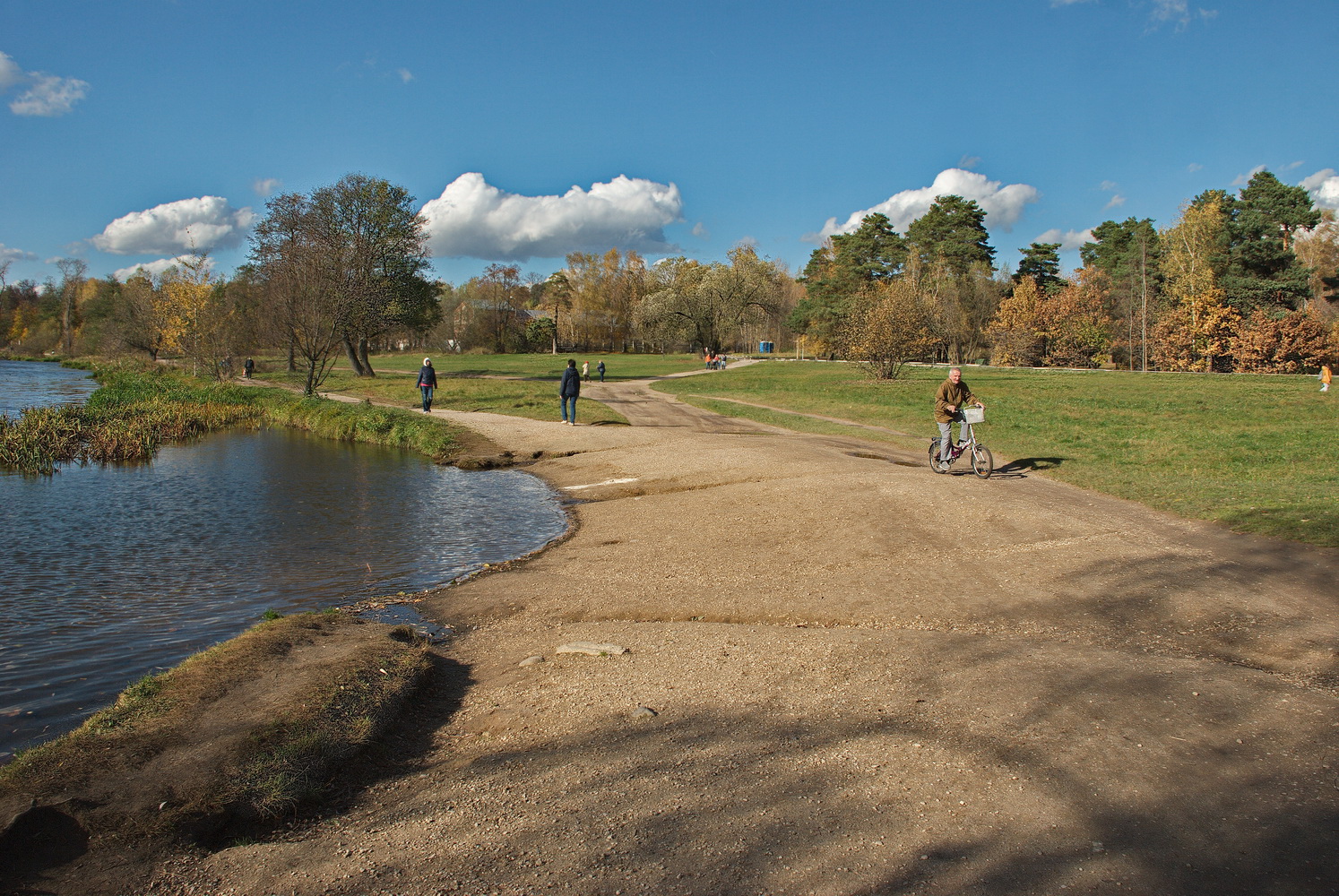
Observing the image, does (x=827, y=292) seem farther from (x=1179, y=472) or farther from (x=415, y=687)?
(x=415, y=687)

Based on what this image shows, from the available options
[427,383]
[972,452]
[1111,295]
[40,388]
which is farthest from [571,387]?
[1111,295]

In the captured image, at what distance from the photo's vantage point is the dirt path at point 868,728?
3.87 meters

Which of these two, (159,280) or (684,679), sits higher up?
(159,280)

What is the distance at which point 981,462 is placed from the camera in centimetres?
1576

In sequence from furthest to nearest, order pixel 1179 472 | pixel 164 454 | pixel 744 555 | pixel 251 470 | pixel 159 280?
1. pixel 159 280
2. pixel 164 454
3. pixel 251 470
4. pixel 1179 472
5. pixel 744 555

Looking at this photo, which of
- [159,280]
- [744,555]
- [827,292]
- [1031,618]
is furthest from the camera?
[827,292]

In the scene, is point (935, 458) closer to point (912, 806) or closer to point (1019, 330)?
point (912, 806)

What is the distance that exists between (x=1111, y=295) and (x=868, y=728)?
264ft

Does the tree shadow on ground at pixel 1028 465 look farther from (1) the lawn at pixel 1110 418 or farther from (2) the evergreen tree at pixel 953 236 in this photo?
(2) the evergreen tree at pixel 953 236

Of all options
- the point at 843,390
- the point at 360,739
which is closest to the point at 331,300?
the point at 843,390

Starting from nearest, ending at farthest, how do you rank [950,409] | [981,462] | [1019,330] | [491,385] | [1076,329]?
[950,409]
[981,462]
[491,385]
[1076,329]
[1019,330]

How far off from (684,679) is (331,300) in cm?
3696

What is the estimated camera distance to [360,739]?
5.37 m

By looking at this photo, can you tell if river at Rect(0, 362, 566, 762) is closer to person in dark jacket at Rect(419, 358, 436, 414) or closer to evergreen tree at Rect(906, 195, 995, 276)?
person in dark jacket at Rect(419, 358, 436, 414)
